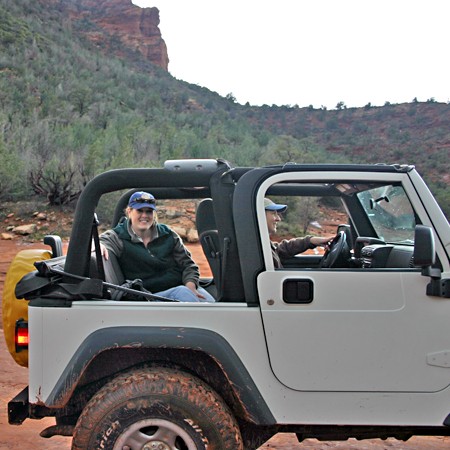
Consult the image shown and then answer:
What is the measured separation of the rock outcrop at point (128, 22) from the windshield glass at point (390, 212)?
204 feet

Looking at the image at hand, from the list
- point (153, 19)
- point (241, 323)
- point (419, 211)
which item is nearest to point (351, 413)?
point (241, 323)

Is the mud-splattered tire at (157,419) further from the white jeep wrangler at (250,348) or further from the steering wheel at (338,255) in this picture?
the steering wheel at (338,255)

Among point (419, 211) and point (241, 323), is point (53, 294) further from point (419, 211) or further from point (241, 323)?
point (419, 211)

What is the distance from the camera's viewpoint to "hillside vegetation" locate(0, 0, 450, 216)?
63.8ft

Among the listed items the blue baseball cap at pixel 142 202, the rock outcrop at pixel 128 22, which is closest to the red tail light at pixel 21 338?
the blue baseball cap at pixel 142 202

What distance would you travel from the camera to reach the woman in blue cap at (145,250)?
366 centimetres

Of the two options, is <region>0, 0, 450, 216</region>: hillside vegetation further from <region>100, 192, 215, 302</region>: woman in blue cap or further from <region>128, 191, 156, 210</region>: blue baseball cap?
<region>128, 191, 156, 210</region>: blue baseball cap

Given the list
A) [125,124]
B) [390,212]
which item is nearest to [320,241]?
[390,212]

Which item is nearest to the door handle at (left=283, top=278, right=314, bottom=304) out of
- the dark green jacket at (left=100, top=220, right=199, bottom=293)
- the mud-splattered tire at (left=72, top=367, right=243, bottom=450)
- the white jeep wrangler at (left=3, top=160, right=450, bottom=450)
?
the white jeep wrangler at (left=3, top=160, right=450, bottom=450)

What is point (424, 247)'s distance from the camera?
2631 millimetres

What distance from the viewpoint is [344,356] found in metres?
2.77

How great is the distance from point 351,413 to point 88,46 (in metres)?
51.7

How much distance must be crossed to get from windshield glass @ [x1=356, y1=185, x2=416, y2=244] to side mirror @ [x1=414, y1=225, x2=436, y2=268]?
480 mm

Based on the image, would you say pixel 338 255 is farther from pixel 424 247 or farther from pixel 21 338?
pixel 21 338
